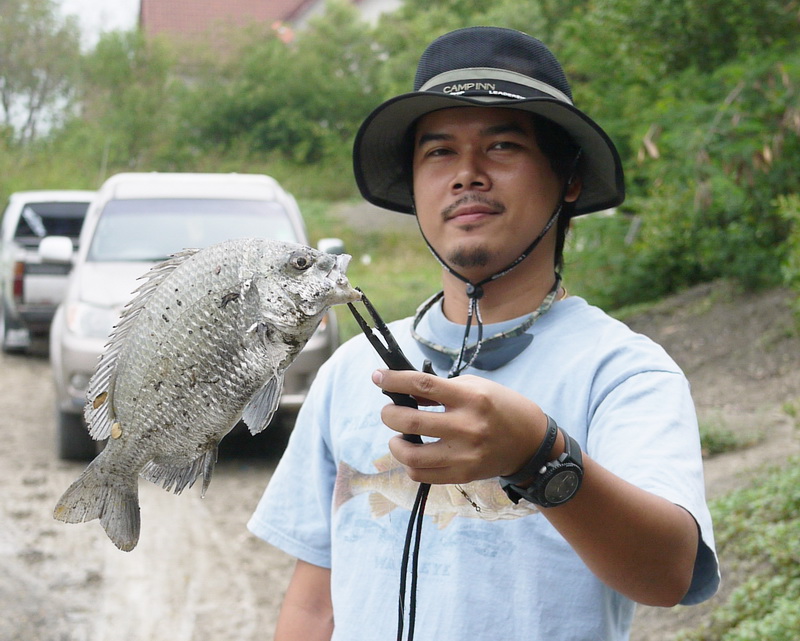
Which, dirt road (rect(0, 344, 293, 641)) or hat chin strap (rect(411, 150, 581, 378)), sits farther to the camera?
dirt road (rect(0, 344, 293, 641))

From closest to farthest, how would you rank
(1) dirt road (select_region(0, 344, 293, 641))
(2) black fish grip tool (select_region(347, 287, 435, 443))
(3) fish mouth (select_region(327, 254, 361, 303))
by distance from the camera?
(3) fish mouth (select_region(327, 254, 361, 303))
(2) black fish grip tool (select_region(347, 287, 435, 443))
(1) dirt road (select_region(0, 344, 293, 641))

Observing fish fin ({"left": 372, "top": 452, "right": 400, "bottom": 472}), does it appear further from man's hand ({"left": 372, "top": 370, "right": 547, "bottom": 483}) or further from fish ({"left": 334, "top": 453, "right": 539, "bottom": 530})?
man's hand ({"left": 372, "top": 370, "right": 547, "bottom": 483})

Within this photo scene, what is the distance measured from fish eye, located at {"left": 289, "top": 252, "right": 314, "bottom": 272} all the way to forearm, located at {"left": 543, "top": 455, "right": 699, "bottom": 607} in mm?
525

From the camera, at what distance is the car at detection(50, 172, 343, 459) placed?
4.32m

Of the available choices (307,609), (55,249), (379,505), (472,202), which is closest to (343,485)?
(379,505)

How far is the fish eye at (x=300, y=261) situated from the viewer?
3.94 feet

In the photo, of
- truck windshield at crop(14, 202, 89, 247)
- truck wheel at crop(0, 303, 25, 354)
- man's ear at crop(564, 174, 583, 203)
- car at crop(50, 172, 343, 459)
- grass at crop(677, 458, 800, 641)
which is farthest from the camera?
truck windshield at crop(14, 202, 89, 247)

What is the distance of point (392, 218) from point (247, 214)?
16.4m

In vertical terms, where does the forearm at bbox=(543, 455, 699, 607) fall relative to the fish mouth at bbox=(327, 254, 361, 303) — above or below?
below

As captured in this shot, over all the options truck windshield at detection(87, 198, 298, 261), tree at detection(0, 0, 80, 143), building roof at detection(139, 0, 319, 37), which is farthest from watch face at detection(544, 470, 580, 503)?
building roof at detection(139, 0, 319, 37)

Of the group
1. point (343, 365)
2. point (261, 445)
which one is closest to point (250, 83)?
point (261, 445)

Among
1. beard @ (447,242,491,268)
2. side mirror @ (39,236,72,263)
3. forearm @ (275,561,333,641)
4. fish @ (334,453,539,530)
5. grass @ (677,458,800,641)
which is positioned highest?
beard @ (447,242,491,268)

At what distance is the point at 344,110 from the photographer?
973 inches

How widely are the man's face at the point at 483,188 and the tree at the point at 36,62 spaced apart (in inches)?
1044
